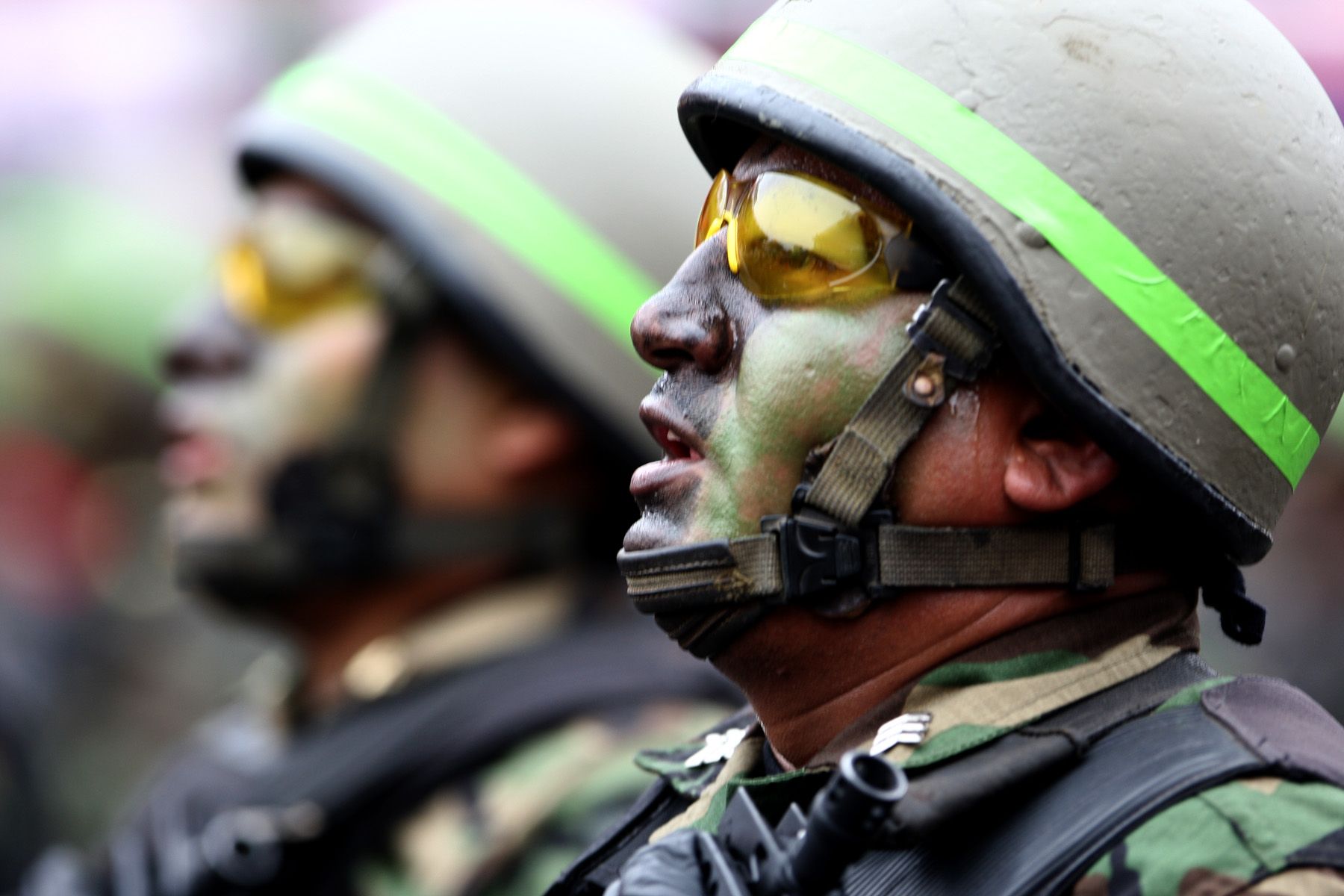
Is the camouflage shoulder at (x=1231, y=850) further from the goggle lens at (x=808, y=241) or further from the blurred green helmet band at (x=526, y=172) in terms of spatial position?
the blurred green helmet band at (x=526, y=172)

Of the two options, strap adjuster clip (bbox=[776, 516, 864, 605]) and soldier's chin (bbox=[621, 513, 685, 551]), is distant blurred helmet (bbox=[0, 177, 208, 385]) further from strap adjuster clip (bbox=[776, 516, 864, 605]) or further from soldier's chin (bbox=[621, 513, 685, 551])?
strap adjuster clip (bbox=[776, 516, 864, 605])

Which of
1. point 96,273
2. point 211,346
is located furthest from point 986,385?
point 96,273

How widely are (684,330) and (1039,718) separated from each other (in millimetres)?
701

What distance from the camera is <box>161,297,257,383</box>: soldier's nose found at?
197 inches

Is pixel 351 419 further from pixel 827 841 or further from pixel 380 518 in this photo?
pixel 827 841

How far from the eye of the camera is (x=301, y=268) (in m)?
4.96

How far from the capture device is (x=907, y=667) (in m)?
2.40

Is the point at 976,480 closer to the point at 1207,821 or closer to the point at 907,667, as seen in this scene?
the point at 907,667

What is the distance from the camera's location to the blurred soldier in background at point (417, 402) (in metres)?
4.74

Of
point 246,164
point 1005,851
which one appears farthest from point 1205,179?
point 246,164

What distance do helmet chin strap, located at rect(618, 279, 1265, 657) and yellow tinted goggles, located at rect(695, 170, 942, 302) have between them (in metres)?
0.07

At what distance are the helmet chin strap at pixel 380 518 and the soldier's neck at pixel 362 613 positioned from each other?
0.18 feet

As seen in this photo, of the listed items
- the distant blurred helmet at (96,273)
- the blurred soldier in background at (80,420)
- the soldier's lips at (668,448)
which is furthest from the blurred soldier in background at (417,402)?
the distant blurred helmet at (96,273)

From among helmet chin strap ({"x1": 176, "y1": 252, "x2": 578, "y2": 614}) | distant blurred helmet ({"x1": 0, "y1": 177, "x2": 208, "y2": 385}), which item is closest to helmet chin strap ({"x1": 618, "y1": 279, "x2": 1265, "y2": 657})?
helmet chin strap ({"x1": 176, "y1": 252, "x2": 578, "y2": 614})
